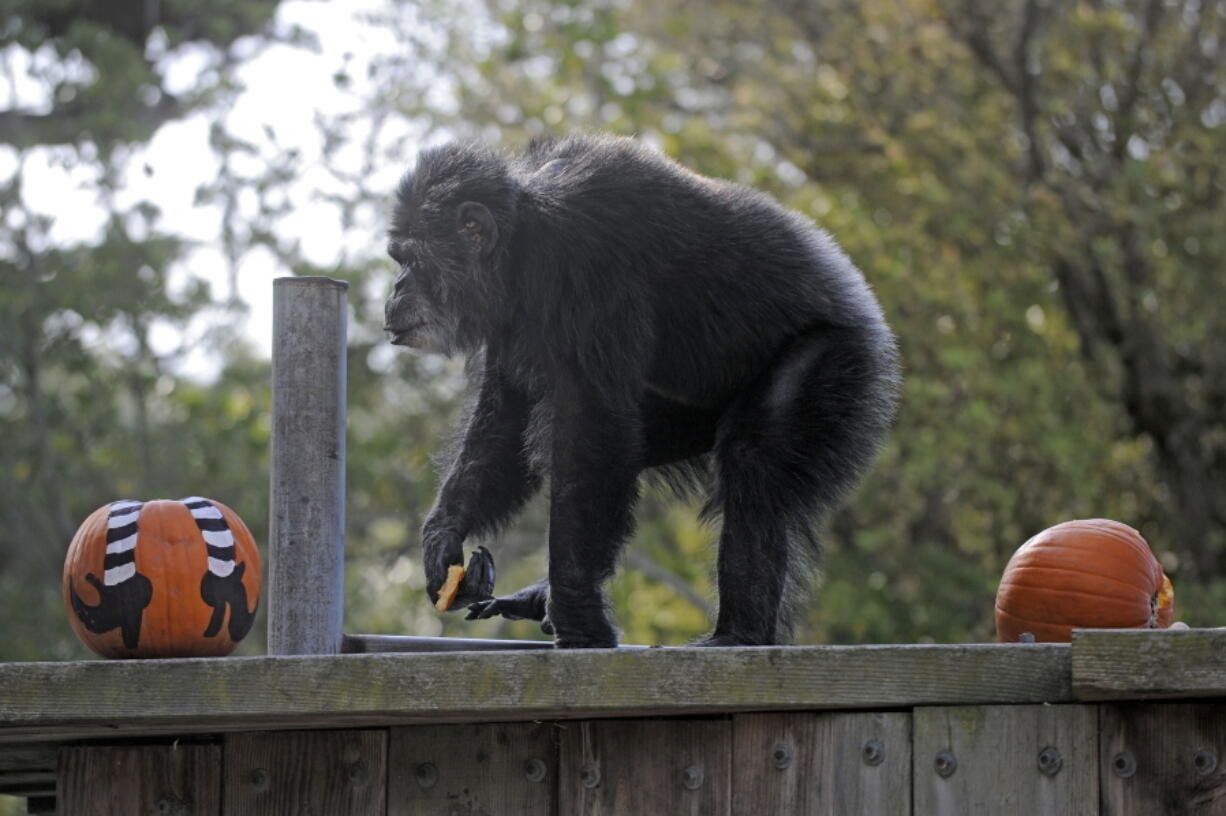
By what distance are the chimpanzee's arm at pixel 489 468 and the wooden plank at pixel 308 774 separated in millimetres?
1211

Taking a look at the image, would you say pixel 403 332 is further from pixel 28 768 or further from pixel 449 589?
pixel 28 768

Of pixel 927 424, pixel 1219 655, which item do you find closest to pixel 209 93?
pixel 927 424

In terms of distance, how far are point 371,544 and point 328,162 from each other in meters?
3.33

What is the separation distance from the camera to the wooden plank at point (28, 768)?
11.3ft

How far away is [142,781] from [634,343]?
5.15ft

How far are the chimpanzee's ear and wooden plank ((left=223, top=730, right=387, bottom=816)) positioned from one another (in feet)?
4.86

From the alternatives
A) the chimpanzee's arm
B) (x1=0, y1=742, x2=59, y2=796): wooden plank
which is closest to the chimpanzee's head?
the chimpanzee's arm

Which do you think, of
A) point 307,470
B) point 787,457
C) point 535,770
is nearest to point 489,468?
point 787,457

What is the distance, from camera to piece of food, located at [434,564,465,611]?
407 cm

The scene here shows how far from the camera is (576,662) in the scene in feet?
9.14

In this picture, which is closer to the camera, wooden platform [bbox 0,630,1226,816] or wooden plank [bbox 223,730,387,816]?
wooden platform [bbox 0,630,1226,816]

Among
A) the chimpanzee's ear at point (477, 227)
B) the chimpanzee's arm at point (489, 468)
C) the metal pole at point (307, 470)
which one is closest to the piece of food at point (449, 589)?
the chimpanzee's arm at point (489, 468)

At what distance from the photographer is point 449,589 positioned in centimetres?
407

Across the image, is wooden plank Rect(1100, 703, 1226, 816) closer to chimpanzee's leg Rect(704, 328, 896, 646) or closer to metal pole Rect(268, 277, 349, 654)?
chimpanzee's leg Rect(704, 328, 896, 646)
